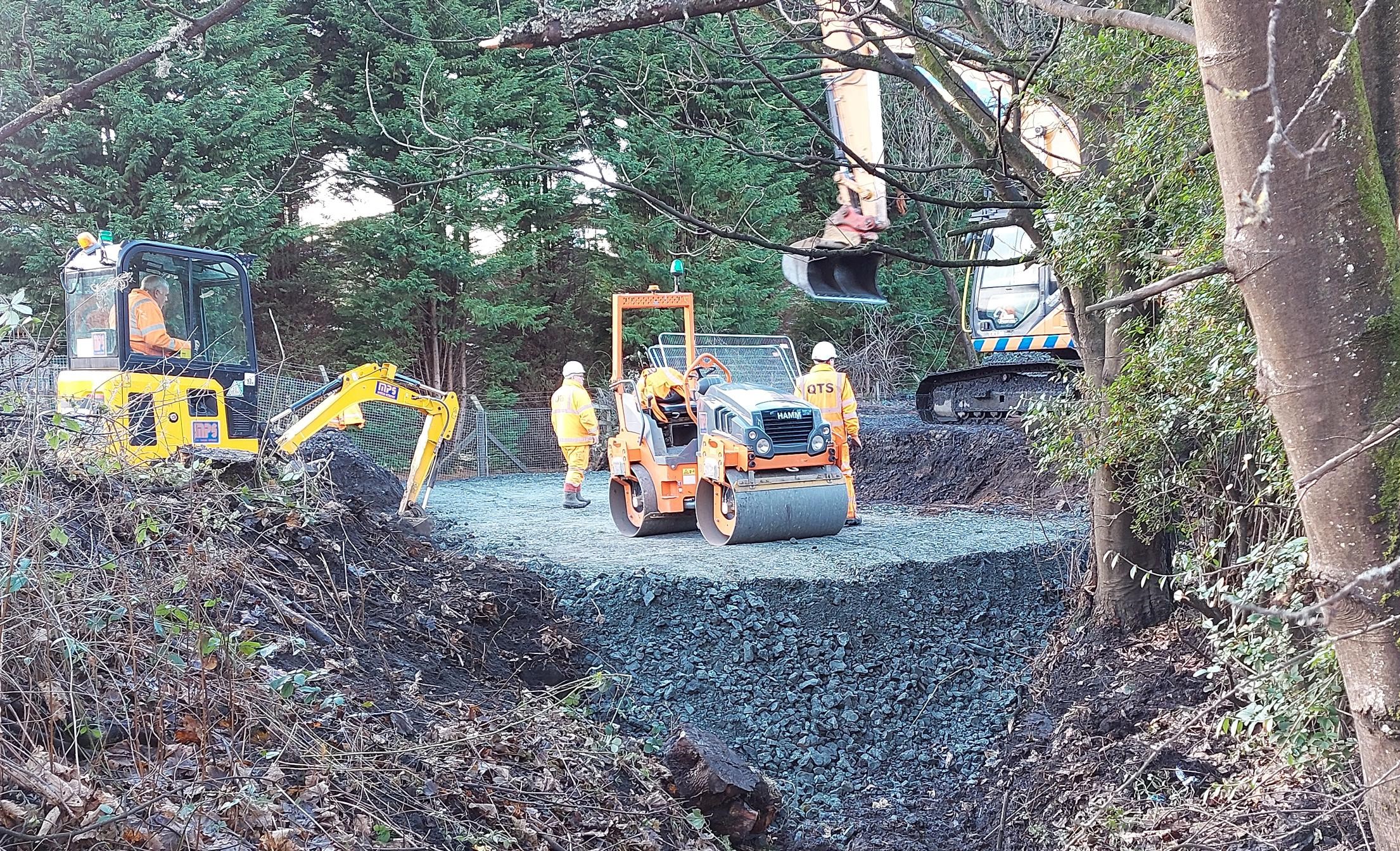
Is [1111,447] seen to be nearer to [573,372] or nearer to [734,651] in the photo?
[734,651]

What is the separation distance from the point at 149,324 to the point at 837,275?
17.1 feet

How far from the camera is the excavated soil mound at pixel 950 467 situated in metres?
11.5

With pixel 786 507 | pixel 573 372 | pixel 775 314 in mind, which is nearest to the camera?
pixel 786 507

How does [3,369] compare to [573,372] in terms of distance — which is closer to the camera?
[3,369]

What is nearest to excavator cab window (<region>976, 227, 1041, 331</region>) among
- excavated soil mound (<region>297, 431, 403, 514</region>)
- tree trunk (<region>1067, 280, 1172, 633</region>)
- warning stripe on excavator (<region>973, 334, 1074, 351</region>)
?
warning stripe on excavator (<region>973, 334, 1074, 351</region>)

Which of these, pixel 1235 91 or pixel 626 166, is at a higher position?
pixel 626 166

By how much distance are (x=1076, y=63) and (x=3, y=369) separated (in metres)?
4.50

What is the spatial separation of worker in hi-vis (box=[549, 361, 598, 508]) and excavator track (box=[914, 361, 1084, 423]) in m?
4.94

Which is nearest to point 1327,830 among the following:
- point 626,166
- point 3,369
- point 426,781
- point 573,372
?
point 426,781

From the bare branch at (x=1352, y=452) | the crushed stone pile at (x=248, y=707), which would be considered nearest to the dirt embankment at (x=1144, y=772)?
the bare branch at (x=1352, y=452)

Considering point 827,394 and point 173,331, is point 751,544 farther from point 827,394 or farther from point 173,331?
point 173,331

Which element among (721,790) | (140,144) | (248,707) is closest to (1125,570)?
(721,790)

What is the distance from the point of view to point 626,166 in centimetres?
1739

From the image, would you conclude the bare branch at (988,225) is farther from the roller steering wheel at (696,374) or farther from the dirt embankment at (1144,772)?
the roller steering wheel at (696,374)
